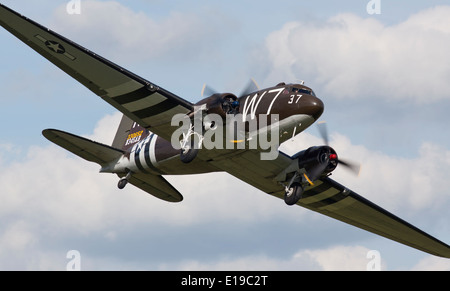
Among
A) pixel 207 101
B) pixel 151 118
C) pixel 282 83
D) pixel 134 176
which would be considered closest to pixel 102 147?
pixel 134 176

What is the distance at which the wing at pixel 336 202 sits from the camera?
35.9 m

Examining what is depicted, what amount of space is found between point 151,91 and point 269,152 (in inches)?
256

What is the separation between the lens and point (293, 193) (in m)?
35.8

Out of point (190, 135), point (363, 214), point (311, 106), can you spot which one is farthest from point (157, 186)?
point (311, 106)

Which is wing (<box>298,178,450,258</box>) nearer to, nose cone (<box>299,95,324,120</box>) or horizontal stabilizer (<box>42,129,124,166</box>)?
nose cone (<box>299,95,324,120</box>)

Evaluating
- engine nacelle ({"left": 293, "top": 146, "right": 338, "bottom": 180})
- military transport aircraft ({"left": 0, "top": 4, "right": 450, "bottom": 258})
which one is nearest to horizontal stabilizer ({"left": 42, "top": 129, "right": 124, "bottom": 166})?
military transport aircraft ({"left": 0, "top": 4, "right": 450, "bottom": 258})

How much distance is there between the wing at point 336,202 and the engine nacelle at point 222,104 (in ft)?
10.9

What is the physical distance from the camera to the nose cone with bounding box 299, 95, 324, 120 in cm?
3119

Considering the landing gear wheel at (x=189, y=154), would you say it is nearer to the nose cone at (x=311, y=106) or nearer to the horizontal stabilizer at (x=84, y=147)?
the nose cone at (x=311, y=106)

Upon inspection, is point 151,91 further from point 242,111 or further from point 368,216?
point 368,216

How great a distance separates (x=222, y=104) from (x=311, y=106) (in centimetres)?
378

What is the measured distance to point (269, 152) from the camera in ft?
115

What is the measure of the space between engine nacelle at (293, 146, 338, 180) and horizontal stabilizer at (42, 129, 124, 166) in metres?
9.94

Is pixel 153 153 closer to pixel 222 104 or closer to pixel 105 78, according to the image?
pixel 105 78
